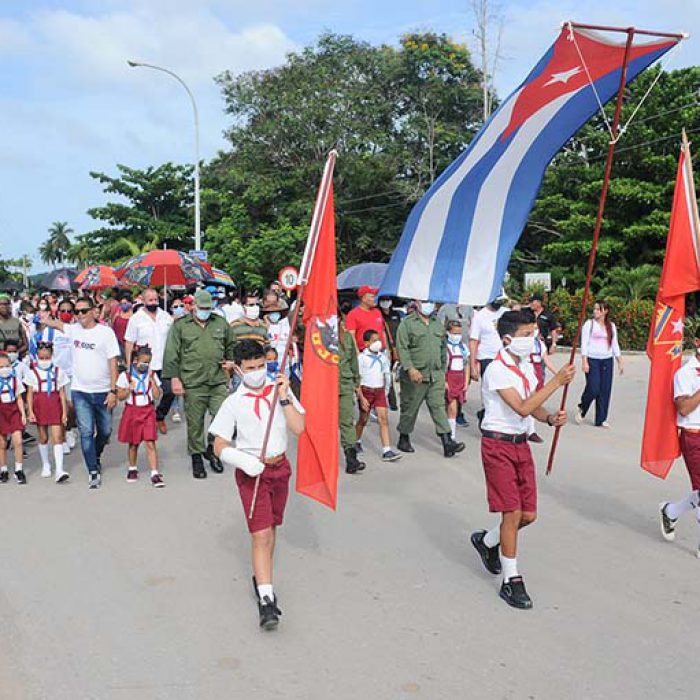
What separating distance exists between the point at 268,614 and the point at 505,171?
3134 mm

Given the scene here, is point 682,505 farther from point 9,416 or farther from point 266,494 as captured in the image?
point 9,416

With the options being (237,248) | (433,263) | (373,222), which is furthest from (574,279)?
(433,263)

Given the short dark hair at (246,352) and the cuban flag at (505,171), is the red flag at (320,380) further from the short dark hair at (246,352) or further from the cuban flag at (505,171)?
the cuban flag at (505,171)

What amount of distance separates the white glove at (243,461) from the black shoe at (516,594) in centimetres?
165

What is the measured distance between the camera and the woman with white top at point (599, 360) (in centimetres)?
1082

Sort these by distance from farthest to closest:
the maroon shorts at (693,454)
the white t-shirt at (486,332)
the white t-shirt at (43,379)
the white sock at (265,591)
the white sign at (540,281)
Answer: the white sign at (540,281) < the white t-shirt at (486,332) < the white t-shirt at (43,379) < the maroon shorts at (693,454) < the white sock at (265,591)

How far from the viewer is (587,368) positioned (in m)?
10.8

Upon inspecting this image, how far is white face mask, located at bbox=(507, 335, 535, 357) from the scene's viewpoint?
5.06 meters

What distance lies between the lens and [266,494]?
4.84 m

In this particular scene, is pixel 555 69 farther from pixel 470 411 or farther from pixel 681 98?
pixel 681 98

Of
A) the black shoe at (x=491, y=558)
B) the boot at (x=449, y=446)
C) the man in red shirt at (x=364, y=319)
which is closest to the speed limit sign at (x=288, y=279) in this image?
the man in red shirt at (x=364, y=319)

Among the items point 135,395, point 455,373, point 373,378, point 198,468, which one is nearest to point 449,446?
point 373,378

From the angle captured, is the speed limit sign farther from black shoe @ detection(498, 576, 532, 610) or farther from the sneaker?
black shoe @ detection(498, 576, 532, 610)

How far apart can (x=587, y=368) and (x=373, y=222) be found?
75.9ft
